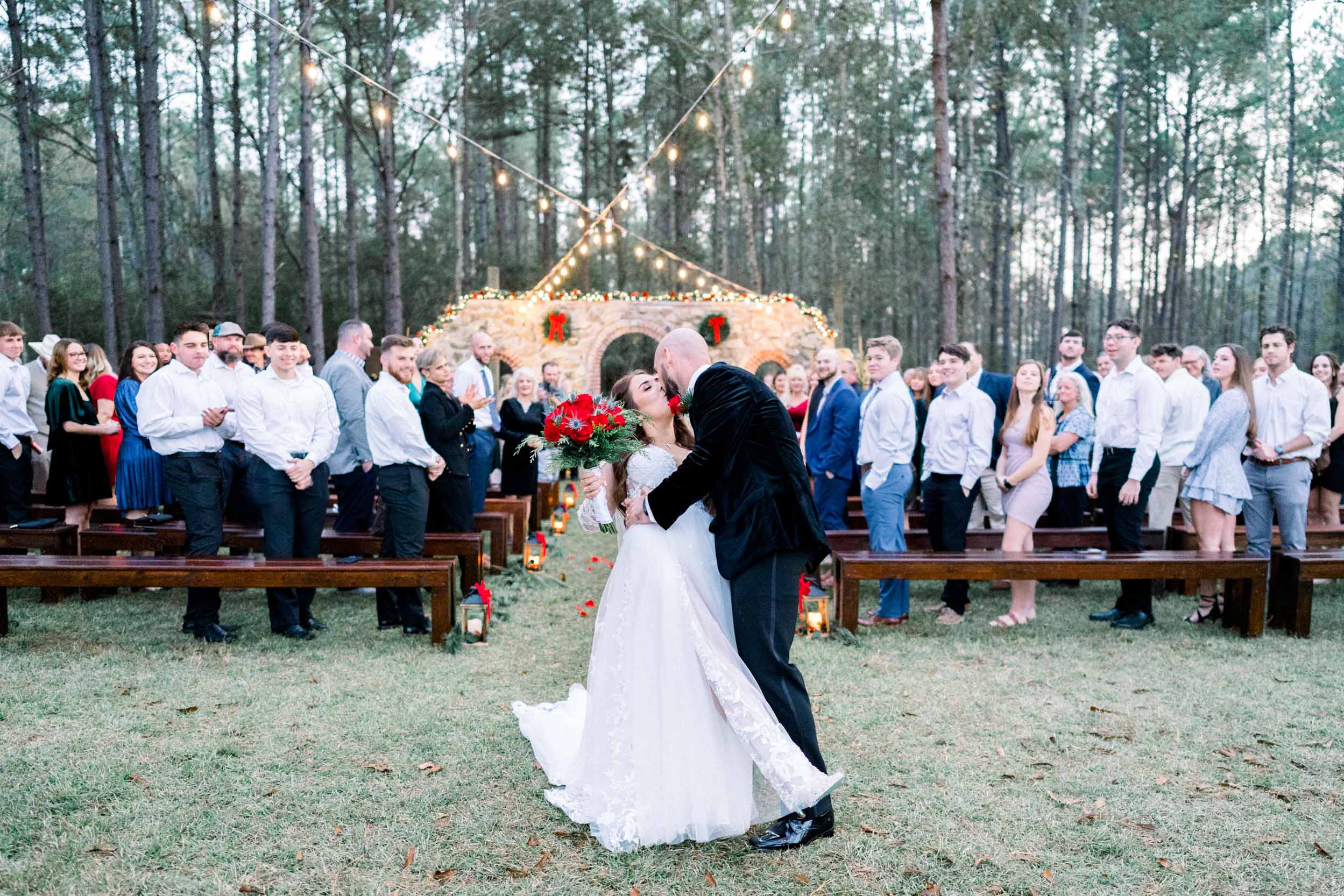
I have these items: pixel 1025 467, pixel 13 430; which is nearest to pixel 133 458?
pixel 13 430

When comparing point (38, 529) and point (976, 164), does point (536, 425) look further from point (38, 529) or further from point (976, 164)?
point (976, 164)

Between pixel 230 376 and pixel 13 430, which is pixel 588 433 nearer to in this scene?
pixel 230 376

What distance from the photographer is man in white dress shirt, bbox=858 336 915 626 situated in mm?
5918

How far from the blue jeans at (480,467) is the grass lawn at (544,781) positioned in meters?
2.23

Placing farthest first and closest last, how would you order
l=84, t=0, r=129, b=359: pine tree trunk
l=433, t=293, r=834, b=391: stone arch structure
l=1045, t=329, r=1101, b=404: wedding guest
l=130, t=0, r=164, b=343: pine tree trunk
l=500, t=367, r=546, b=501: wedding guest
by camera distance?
l=433, t=293, r=834, b=391: stone arch structure → l=84, t=0, r=129, b=359: pine tree trunk → l=130, t=0, r=164, b=343: pine tree trunk → l=500, t=367, r=546, b=501: wedding guest → l=1045, t=329, r=1101, b=404: wedding guest

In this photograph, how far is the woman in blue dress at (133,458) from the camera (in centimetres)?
675

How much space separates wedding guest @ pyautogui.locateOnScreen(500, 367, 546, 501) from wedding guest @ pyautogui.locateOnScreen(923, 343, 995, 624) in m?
3.64

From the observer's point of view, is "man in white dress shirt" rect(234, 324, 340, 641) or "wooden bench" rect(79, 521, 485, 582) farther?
"wooden bench" rect(79, 521, 485, 582)

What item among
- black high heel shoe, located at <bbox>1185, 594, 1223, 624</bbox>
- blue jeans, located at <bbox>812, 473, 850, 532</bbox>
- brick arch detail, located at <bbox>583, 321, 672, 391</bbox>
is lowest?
black high heel shoe, located at <bbox>1185, 594, 1223, 624</bbox>

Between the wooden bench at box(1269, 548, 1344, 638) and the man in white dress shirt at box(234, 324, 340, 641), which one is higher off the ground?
the man in white dress shirt at box(234, 324, 340, 641)

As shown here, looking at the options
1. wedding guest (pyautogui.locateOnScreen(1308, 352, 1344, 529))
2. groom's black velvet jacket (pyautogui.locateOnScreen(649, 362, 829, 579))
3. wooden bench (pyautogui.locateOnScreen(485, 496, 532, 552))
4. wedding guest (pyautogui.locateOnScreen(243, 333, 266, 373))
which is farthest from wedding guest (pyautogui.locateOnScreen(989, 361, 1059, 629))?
wedding guest (pyautogui.locateOnScreen(243, 333, 266, 373))

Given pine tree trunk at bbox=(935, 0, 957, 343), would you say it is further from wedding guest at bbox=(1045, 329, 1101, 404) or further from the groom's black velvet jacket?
the groom's black velvet jacket

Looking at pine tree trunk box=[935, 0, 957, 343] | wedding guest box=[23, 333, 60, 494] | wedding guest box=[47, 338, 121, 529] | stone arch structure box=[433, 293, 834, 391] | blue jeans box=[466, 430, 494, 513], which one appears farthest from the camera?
stone arch structure box=[433, 293, 834, 391]

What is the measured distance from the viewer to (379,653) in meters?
5.45
